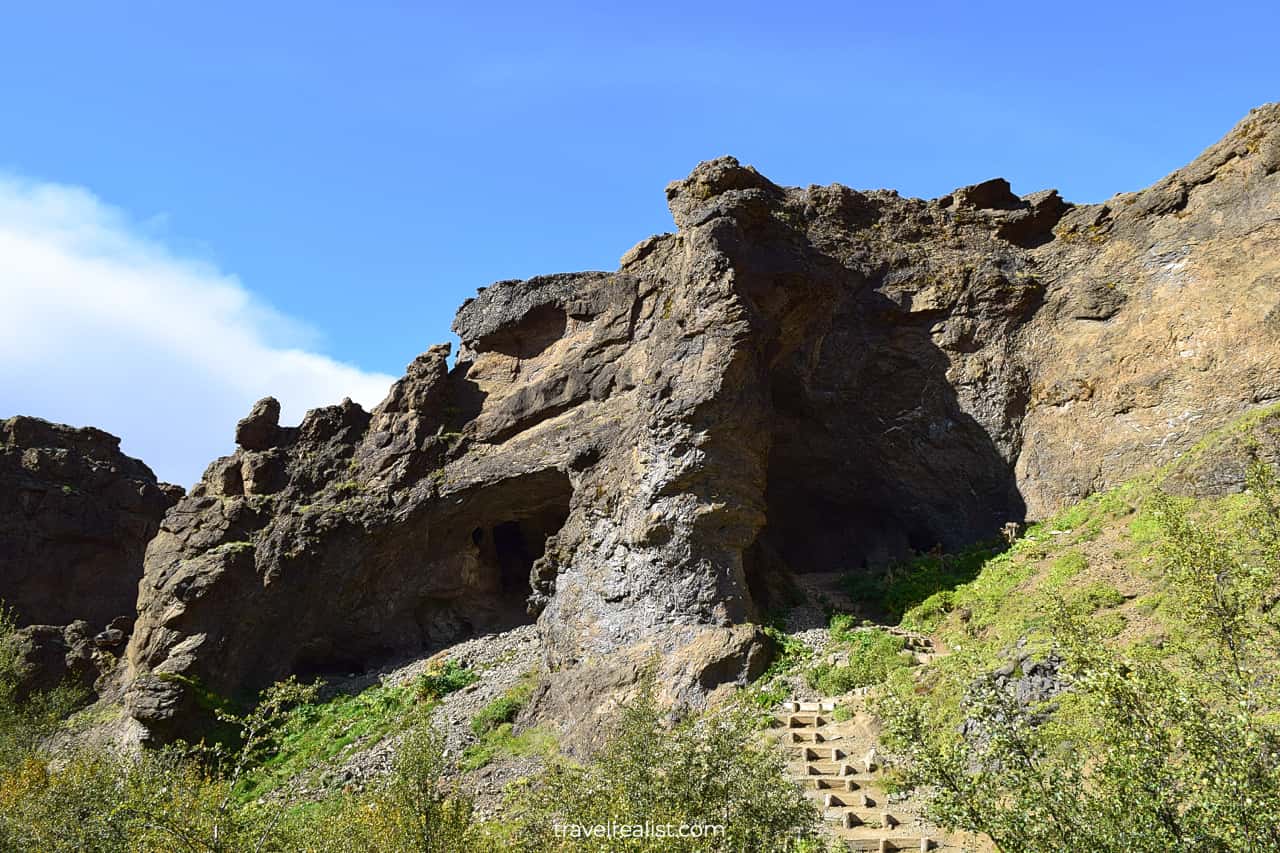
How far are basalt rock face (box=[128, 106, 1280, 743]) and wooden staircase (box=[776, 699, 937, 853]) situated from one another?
3992 mm

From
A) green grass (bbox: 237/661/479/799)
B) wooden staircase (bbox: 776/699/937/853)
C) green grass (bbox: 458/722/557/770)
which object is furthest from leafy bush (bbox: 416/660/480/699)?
wooden staircase (bbox: 776/699/937/853)

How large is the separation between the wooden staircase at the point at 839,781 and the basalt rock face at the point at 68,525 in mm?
40002

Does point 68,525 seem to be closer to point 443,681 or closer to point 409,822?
point 443,681

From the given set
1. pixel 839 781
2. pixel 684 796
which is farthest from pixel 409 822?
pixel 839 781

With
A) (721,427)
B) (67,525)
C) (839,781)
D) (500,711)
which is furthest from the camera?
(67,525)

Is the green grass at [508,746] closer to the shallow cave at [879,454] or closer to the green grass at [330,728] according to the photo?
the green grass at [330,728]

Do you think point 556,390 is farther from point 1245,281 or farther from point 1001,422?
point 1245,281

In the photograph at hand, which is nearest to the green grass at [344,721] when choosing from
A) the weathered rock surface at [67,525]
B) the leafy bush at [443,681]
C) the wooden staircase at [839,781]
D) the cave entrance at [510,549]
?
the leafy bush at [443,681]

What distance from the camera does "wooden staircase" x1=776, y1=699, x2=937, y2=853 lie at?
18562mm

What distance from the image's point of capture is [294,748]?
34.4m

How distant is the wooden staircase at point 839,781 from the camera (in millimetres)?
18562

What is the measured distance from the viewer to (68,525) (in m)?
51.7

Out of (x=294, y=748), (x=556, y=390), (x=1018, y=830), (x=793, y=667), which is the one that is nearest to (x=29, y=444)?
(x=294, y=748)

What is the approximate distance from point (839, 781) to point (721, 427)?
12813 mm
